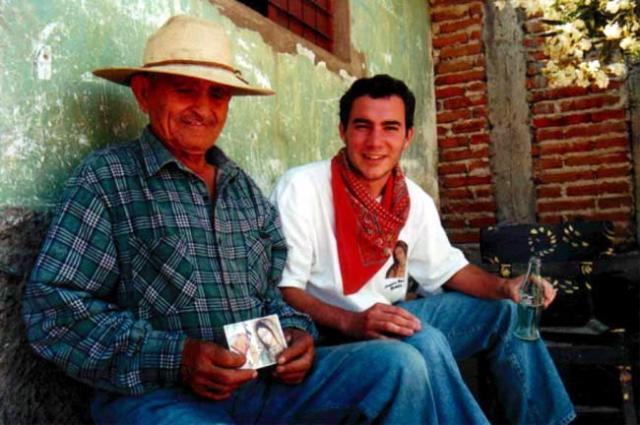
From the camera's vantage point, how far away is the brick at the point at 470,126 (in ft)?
16.6

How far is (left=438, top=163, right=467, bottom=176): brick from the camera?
5156 mm

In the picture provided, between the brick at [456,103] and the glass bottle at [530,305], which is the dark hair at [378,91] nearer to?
the glass bottle at [530,305]

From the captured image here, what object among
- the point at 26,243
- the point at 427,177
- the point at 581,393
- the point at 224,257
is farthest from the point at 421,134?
the point at 26,243

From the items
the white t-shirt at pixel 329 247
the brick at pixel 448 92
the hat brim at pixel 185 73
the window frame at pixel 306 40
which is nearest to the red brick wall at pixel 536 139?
the brick at pixel 448 92

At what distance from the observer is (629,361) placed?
9.49ft

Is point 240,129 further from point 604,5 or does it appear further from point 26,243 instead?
point 604,5

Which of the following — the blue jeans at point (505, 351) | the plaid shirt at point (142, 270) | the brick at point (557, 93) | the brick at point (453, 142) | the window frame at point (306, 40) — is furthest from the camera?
the brick at point (453, 142)

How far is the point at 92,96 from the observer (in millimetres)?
2062

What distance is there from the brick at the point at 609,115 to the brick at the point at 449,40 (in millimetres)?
1140

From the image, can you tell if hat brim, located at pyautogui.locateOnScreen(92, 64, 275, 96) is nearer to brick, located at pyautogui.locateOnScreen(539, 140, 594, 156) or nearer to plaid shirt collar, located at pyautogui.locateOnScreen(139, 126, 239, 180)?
plaid shirt collar, located at pyautogui.locateOnScreen(139, 126, 239, 180)

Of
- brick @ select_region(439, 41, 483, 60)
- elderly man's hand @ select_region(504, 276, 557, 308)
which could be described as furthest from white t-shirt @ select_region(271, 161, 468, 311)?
brick @ select_region(439, 41, 483, 60)

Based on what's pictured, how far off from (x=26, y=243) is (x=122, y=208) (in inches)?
11.0

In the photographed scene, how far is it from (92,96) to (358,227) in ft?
3.48

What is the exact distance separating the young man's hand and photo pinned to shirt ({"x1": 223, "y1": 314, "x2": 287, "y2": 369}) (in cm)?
33
